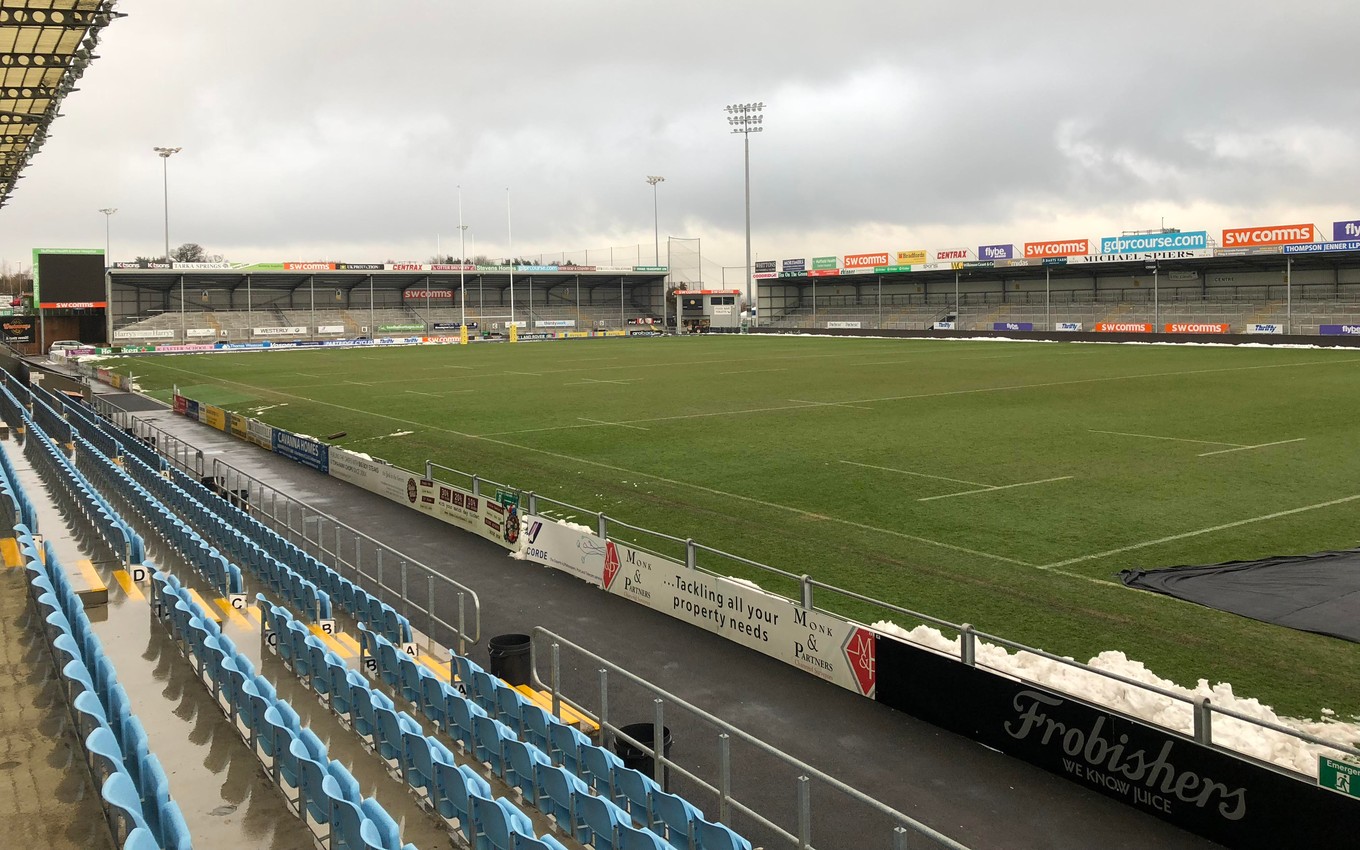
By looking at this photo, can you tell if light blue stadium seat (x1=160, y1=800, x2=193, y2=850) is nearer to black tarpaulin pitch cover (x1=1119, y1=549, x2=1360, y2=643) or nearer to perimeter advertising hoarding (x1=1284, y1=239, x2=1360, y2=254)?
black tarpaulin pitch cover (x1=1119, y1=549, x2=1360, y2=643)

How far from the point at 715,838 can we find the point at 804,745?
3220 millimetres

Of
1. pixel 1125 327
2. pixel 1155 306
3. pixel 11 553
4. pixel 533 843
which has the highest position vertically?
pixel 1155 306

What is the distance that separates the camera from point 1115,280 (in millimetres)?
86750

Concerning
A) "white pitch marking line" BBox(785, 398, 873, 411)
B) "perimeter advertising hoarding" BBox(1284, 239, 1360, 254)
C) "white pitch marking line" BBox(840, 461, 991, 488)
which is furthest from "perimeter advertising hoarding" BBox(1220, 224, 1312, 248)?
"white pitch marking line" BBox(840, 461, 991, 488)

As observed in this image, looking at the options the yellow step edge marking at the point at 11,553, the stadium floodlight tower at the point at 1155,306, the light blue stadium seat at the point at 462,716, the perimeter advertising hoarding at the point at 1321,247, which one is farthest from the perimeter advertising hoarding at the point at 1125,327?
the light blue stadium seat at the point at 462,716

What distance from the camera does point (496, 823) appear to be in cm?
686

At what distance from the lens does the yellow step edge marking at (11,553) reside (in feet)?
44.8

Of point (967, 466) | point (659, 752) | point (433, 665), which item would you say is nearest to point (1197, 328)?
point (967, 466)

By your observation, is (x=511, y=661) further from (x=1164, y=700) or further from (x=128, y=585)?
(x=1164, y=700)

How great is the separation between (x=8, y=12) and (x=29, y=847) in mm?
16323

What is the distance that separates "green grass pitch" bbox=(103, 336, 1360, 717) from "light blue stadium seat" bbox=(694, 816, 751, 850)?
650 cm

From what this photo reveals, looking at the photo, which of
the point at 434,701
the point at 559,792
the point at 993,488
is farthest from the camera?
the point at 993,488

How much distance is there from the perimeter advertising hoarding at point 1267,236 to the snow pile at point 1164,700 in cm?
6754

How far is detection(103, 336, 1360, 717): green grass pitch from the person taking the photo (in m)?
13.5
